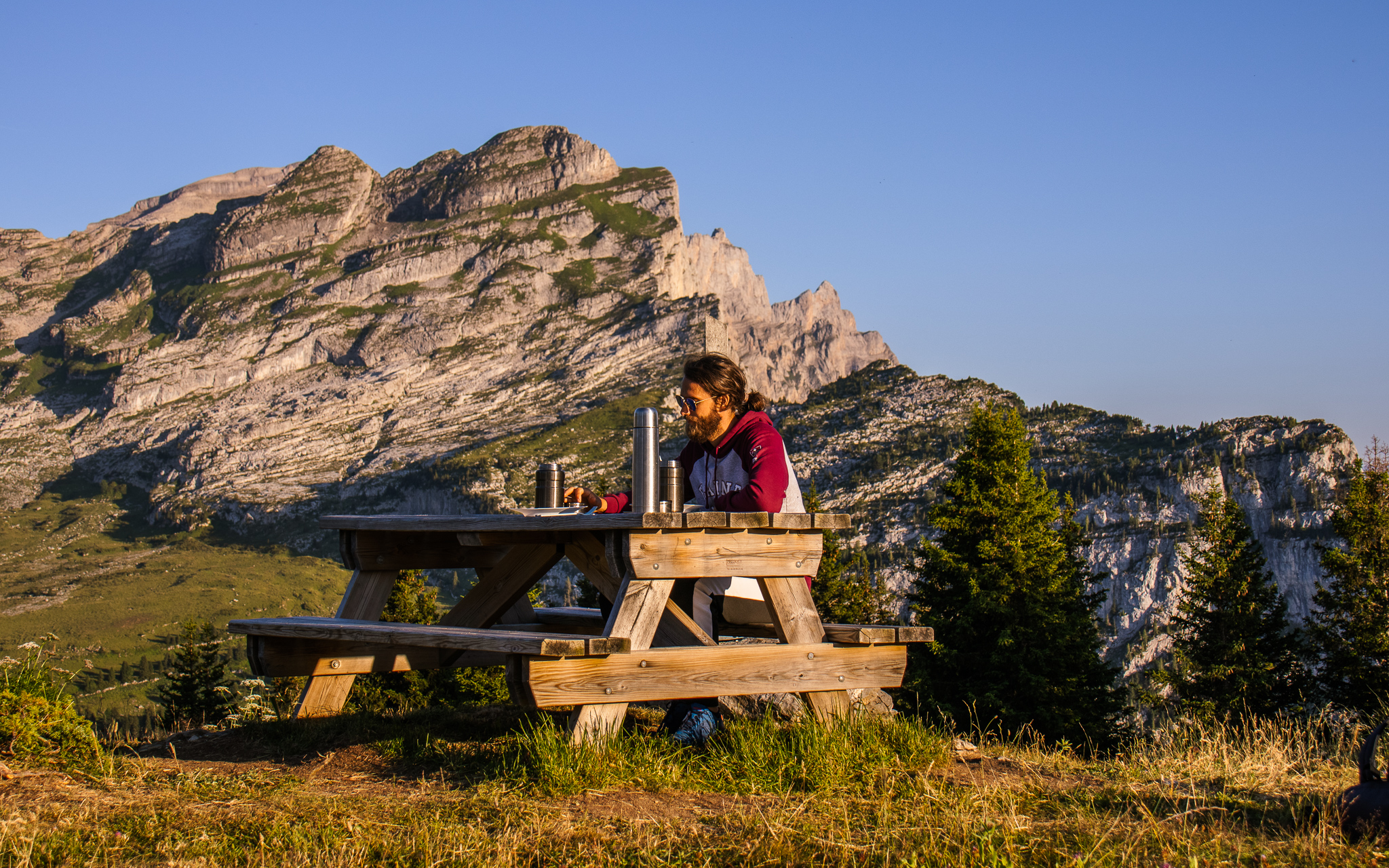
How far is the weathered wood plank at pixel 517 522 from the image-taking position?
528 cm

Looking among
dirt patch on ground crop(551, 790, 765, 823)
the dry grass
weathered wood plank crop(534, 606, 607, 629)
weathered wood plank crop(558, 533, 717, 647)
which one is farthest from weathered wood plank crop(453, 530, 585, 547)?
dirt patch on ground crop(551, 790, 765, 823)

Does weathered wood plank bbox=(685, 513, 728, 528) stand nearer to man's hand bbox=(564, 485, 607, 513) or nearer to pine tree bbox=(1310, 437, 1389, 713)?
man's hand bbox=(564, 485, 607, 513)

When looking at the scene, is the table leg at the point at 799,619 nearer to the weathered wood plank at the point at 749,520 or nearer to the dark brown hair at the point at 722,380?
the weathered wood plank at the point at 749,520

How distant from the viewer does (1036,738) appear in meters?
6.82

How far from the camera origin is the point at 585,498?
6.59m

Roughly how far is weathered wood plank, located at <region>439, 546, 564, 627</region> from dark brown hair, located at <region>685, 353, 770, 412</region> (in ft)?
6.18

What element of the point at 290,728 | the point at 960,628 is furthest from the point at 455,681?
the point at 290,728

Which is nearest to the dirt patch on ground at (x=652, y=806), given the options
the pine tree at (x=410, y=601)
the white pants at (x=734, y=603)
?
the white pants at (x=734, y=603)

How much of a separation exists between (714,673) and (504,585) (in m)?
2.78

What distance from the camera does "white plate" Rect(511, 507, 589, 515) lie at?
6.16m

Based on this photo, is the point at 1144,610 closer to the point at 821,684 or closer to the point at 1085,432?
the point at 1085,432

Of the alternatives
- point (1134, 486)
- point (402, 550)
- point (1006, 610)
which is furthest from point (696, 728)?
point (1134, 486)

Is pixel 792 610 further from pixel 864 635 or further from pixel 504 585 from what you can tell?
pixel 504 585

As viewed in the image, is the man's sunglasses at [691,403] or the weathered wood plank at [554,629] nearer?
the man's sunglasses at [691,403]
